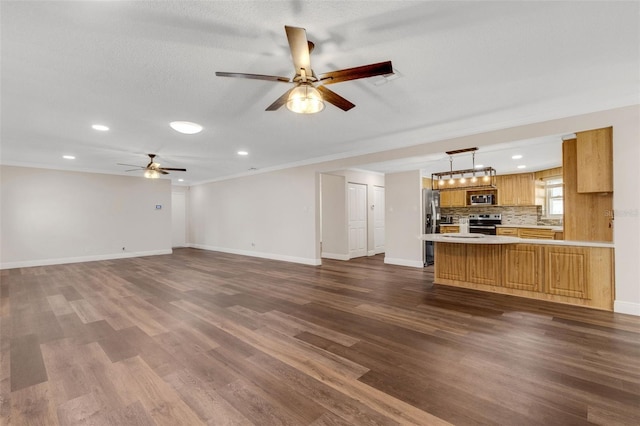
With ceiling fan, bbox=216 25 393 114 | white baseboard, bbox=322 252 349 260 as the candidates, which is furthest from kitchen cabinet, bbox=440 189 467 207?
ceiling fan, bbox=216 25 393 114

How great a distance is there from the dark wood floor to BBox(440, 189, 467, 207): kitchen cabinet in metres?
4.93

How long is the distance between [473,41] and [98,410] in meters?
3.72

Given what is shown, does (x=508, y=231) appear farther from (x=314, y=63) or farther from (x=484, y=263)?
(x=314, y=63)

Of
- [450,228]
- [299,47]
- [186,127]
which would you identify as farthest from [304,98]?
[450,228]

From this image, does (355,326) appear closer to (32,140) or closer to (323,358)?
(323,358)

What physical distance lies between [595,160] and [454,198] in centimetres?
514

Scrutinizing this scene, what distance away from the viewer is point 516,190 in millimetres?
7641

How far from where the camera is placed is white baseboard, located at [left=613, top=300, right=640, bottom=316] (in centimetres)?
331

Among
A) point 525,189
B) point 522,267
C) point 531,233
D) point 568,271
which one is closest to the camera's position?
point 568,271

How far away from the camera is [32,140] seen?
4.97 meters

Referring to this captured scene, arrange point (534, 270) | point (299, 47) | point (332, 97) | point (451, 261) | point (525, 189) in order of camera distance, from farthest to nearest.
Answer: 1. point (525, 189)
2. point (451, 261)
3. point (534, 270)
4. point (332, 97)
5. point (299, 47)

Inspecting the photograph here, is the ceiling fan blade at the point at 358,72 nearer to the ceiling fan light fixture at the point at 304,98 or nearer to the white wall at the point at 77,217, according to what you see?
the ceiling fan light fixture at the point at 304,98

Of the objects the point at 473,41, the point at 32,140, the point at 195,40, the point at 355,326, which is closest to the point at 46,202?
the point at 32,140

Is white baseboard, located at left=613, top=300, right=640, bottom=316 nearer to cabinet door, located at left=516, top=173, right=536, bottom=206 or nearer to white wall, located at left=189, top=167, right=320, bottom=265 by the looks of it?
cabinet door, located at left=516, top=173, right=536, bottom=206
